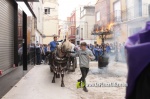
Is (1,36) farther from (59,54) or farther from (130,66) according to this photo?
(130,66)

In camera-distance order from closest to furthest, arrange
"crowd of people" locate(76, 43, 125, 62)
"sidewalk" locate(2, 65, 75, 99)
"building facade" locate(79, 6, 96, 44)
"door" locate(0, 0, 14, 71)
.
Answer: "sidewalk" locate(2, 65, 75, 99), "door" locate(0, 0, 14, 71), "crowd of people" locate(76, 43, 125, 62), "building facade" locate(79, 6, 96, 44)

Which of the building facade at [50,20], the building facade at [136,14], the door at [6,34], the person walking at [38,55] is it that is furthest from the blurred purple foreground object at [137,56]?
the building facade at [50,20]

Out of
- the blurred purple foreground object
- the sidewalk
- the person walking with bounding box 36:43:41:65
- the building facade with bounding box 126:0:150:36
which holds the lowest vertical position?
the sidewalk

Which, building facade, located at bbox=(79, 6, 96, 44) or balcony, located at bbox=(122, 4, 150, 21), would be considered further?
building facade, located at bbox=(79, 6, 96, 44)

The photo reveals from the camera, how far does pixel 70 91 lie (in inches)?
334

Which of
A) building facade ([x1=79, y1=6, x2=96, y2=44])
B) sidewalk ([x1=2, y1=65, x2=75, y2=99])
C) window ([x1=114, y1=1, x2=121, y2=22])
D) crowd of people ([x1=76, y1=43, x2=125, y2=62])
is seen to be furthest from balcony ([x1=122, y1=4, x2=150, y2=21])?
building facade ([x1=79, y1=6, x2=96, y2=44])

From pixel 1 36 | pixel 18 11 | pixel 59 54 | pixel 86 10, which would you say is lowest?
pixel 59 54

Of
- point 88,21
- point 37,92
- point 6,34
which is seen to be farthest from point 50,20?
point 37,92

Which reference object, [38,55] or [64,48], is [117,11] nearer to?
[38,55]

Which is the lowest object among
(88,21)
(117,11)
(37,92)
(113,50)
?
(37,92)

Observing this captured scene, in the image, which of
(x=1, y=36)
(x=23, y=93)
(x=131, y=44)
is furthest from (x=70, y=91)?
(x=131, y=44)

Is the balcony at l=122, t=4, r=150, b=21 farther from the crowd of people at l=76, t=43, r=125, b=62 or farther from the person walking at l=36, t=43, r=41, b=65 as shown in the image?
the person walking at l=36, t=43, r=41, b=65

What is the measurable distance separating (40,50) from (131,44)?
58.8 feet

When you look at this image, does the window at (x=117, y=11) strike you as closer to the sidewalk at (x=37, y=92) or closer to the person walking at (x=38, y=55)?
the person walking at (x=38, y=55)
